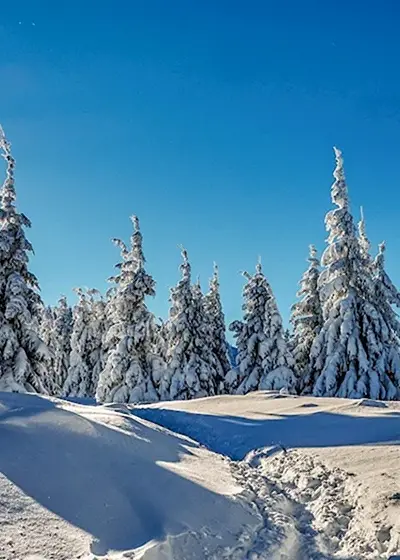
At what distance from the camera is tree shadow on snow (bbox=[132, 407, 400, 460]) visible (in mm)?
11258

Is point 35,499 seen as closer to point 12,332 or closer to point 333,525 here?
point 333,525

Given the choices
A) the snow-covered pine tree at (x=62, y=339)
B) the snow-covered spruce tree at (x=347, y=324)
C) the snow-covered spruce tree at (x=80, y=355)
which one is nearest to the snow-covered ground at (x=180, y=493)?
the snow-covered spruce tree at (x=347, y=324)

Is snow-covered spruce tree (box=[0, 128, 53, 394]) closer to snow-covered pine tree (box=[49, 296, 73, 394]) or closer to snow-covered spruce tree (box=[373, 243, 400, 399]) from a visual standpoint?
snow-covered spruce tree (box=[373, 243, 400, 399])

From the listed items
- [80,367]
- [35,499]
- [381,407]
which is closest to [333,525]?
[35,499]

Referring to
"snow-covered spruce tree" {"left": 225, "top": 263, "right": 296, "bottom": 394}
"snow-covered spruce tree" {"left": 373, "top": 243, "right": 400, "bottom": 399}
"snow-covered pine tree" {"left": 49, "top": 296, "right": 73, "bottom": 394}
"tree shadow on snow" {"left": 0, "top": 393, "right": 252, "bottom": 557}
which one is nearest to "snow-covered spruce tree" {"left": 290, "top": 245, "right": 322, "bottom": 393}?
"snow-covered spruce tree" {"left": 225, "top": 263, "right": 296, "bottom": 394}

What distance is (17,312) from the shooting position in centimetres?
2042

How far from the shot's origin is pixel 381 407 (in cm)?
1491

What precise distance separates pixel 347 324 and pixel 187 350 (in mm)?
11205

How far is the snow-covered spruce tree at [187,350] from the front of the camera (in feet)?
98.7

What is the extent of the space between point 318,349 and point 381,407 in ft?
34.2

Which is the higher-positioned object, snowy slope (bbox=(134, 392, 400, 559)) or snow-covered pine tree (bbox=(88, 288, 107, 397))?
snow-covered pine tree (bbox=(88, 288, 107, 397))

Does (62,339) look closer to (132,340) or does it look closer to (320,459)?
(132,340)

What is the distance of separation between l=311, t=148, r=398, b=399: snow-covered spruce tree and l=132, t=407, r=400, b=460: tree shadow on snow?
9761 mm

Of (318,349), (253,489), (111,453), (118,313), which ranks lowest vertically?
(253,489)
